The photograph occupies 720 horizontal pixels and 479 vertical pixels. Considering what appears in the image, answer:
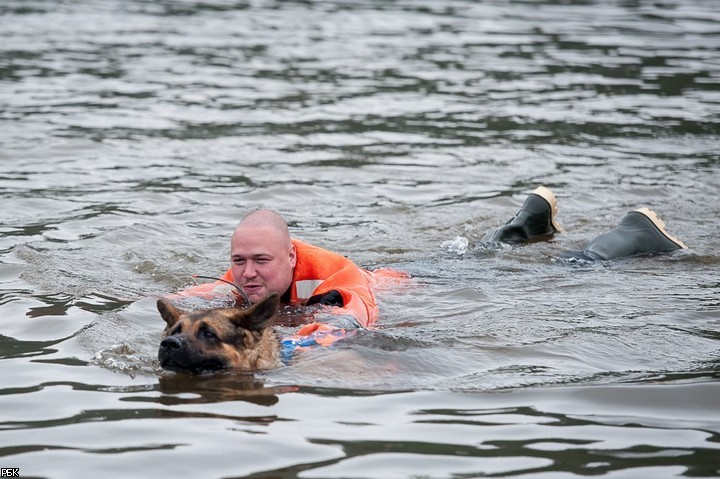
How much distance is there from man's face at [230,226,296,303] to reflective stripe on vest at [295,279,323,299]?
333 mm

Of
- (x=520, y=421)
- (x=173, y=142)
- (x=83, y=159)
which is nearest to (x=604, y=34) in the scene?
(x=173, y=142)

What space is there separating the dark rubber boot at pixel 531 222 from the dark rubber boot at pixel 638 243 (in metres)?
A: 0.72

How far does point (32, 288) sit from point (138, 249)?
185 centimetres

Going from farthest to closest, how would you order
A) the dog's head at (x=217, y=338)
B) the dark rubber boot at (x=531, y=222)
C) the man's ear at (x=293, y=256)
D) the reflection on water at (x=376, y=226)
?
the dark rubber boot at (x=531, y=222) → the man's ear at (x=293, y=256) → the dog's head at (x=217, y=338) → the reflection on water at (x=376, y=226)

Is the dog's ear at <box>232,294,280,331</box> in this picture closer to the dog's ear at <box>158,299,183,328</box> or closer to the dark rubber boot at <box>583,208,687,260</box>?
the dog's ear at <box>158,299,183,328</box>

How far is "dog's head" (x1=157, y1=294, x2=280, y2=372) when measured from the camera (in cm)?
670

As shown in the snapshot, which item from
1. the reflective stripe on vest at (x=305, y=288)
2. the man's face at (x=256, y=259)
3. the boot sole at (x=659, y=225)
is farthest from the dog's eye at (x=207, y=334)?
the boot sole at (x=659, y=225)

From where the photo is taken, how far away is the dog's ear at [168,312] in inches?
272

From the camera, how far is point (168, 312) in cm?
693

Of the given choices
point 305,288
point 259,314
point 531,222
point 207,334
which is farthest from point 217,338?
point 531,222

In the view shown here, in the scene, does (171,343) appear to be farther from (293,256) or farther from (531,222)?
(531,222)

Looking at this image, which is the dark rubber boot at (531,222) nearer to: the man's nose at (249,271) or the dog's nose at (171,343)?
the man's nose at (249,271)

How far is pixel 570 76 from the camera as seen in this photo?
2111 cm

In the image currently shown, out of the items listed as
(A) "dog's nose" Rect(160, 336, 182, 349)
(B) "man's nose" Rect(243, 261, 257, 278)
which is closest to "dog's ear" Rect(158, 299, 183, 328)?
(A) "dog's nose" Rect(160, 336, 182, 349)
